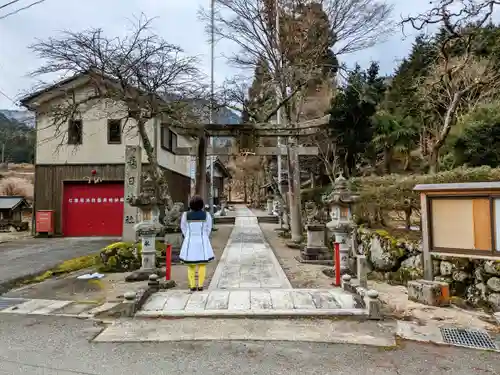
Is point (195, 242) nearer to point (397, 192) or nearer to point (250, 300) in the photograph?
point (250, 300)

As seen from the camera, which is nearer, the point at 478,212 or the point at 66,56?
the point at 478,212

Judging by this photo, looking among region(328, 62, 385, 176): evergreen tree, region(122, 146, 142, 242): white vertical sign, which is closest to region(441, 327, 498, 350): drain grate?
region(122, 146, 142, 242): white vertical sign

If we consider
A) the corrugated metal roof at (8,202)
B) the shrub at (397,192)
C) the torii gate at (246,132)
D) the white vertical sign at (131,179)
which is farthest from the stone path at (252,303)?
the corrugated metal roof at (8,202)

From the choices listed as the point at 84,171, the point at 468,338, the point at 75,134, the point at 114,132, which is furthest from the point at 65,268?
the point at 75,134

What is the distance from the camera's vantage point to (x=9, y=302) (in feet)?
22.6

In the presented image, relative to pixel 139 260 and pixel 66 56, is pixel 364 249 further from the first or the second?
pixel 66 56

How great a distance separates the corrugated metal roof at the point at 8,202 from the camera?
21234 mm

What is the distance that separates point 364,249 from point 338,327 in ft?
17.4

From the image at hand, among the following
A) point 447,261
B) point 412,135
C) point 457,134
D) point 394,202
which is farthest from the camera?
point 412,135

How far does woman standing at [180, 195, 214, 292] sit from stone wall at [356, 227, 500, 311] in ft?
14.1

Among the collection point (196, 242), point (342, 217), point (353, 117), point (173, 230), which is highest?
point (353, 117)

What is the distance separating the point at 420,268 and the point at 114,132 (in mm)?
13849

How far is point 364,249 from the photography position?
1030 centimetres

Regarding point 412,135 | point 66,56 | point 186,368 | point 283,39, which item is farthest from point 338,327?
point 412,135
